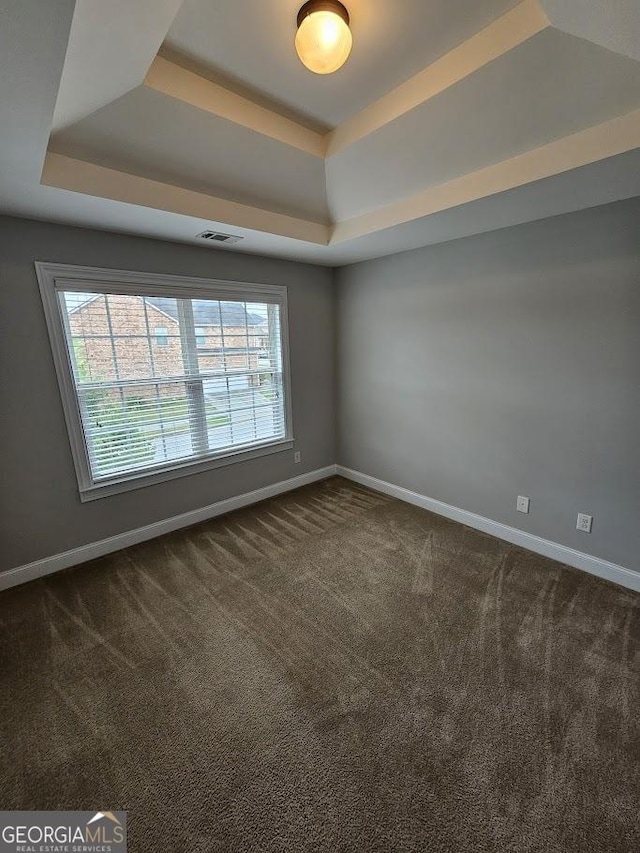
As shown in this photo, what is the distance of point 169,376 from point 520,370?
270 centimetres

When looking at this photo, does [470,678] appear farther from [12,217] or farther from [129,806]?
[12,217]

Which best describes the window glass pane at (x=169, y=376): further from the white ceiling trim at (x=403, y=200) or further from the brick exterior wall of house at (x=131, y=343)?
the white ceiling trim at (x=403, y=200)

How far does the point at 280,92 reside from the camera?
1.84 m

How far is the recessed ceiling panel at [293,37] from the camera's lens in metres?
1.39

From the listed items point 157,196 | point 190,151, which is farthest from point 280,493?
point 190,151

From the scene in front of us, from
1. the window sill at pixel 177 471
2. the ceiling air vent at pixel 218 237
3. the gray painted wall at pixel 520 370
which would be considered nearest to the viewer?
the gray painted wall at pixel 520 370

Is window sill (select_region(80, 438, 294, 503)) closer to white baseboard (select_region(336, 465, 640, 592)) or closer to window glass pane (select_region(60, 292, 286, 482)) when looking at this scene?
window glass pane (select_region(60, 292, 286, 482))

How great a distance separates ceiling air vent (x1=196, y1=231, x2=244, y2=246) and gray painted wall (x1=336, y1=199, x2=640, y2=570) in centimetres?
137

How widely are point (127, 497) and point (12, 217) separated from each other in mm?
1973

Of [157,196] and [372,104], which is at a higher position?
[372,104]

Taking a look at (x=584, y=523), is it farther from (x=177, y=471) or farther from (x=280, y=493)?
(x=177, y=471)

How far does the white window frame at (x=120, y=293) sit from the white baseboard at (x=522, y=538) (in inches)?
61.5

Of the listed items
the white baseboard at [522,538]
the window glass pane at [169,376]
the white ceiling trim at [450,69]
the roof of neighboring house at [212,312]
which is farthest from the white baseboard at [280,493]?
the white ceiling trim at [450,69]

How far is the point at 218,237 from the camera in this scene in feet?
8.54
